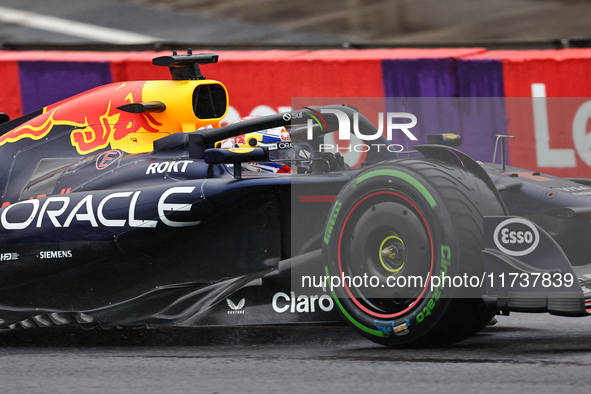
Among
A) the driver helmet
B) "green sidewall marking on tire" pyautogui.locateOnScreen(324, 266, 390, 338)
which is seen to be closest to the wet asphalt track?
"green sidewall marking on tire" pyautogui.locateOnScreen(324, 266, 390, 338)

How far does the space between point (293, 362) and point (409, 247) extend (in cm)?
71

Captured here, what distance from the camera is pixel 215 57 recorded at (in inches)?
239

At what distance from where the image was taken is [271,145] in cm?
538

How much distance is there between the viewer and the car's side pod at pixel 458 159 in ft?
14.7

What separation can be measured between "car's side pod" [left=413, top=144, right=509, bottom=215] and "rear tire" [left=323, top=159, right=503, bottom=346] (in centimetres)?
3

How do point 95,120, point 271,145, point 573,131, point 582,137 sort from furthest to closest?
point 95,120 < point 271,145 < point 573,131 < point 582,137

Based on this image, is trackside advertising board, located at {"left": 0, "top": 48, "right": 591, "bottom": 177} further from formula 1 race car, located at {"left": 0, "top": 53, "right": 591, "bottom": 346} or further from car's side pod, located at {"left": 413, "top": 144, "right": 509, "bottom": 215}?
car's side pod, located at {"left": 413, "top": 144, "right": 509, "bottom": 215}

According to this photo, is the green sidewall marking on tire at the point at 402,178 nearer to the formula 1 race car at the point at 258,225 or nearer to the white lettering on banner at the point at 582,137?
the formula 1 race car at the point at 258,225

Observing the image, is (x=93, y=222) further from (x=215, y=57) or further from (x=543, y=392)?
(x=543, y=392)

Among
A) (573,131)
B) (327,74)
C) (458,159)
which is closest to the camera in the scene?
(458,159)

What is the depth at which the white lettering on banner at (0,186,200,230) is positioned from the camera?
505 centimetres

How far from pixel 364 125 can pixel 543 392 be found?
1.95 meters

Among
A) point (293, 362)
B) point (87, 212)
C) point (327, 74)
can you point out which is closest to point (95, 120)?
point (87, 212)

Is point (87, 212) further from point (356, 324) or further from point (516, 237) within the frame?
point (516, 237)
